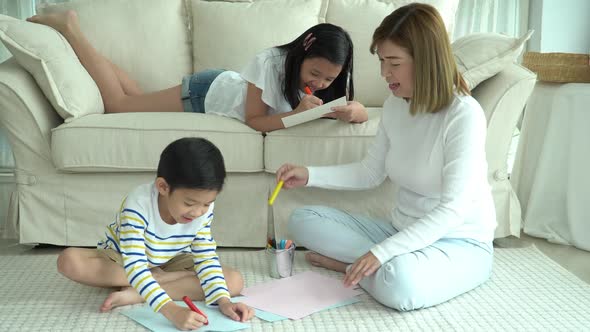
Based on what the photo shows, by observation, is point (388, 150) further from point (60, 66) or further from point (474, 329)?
point (60, 66)

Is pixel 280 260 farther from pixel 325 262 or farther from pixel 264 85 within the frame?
pixel 264 85

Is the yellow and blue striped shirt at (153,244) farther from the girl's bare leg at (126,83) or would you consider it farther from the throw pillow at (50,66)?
the girl's bare leg at (126,83)

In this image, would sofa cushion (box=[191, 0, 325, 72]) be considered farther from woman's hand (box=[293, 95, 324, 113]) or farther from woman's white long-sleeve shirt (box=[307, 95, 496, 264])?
woman's white long-sleeve shirt (box=[307, 95, 496, 264])

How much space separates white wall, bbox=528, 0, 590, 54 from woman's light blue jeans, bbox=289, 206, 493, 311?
1.67m

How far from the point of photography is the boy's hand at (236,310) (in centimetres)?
162

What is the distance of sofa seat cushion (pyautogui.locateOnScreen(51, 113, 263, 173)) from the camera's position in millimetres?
2172

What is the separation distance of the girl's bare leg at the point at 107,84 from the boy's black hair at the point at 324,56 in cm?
50

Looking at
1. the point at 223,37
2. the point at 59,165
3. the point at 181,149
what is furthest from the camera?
the point at 223,37

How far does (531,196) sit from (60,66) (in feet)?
5.49

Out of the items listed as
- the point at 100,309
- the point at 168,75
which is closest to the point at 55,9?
the point at 168,75

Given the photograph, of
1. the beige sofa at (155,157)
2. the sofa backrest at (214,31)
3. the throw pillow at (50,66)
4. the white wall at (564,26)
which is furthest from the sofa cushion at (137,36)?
the white wall at (564,26)

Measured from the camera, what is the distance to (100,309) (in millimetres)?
1729

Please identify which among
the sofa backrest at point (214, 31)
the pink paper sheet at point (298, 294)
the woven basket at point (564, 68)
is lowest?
the pink paper sheet at point (298, 294)

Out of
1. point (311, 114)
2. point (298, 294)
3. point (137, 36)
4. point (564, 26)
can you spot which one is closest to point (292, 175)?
point (311, 114)
